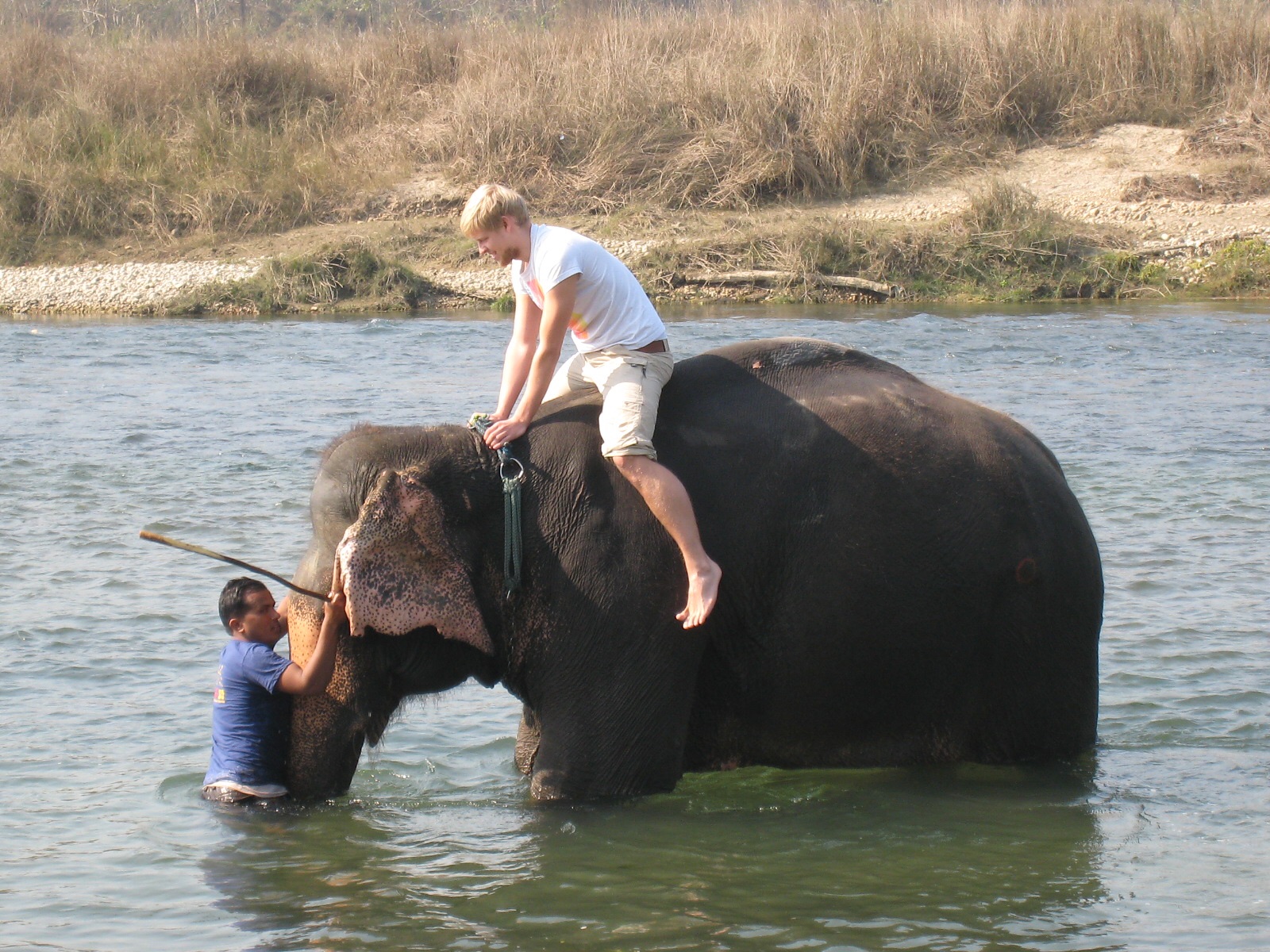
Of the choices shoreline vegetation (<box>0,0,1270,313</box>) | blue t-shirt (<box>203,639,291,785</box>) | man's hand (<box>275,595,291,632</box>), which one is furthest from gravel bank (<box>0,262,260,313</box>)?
blue t-shirt (<box>203,639,291,785</box>)

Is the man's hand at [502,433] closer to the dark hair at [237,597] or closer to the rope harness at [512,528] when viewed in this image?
the rope harness at [512,528]

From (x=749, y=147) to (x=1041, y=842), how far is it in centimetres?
1866

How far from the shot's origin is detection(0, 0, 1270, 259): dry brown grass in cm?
2283

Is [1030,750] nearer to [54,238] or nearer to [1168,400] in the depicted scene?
[1168,400]

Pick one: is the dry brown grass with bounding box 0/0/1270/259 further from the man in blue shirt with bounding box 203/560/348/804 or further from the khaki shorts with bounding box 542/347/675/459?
the man in blue shirt with bounding box 203/560/348/804

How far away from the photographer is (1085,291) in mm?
19734

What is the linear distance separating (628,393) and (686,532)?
1.57 feet

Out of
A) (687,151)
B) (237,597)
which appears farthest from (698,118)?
(237,597)

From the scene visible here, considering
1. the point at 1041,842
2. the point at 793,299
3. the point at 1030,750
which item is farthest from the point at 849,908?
the point at 793,299

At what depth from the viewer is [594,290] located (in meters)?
5.03

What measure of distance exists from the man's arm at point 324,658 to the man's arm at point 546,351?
0.63 meters

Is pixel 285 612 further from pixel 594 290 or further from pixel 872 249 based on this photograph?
pixel 872 249

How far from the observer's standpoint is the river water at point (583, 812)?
14.4 feet

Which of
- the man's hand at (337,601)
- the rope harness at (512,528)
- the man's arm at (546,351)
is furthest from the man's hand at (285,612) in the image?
the man's arm at (546,351)
